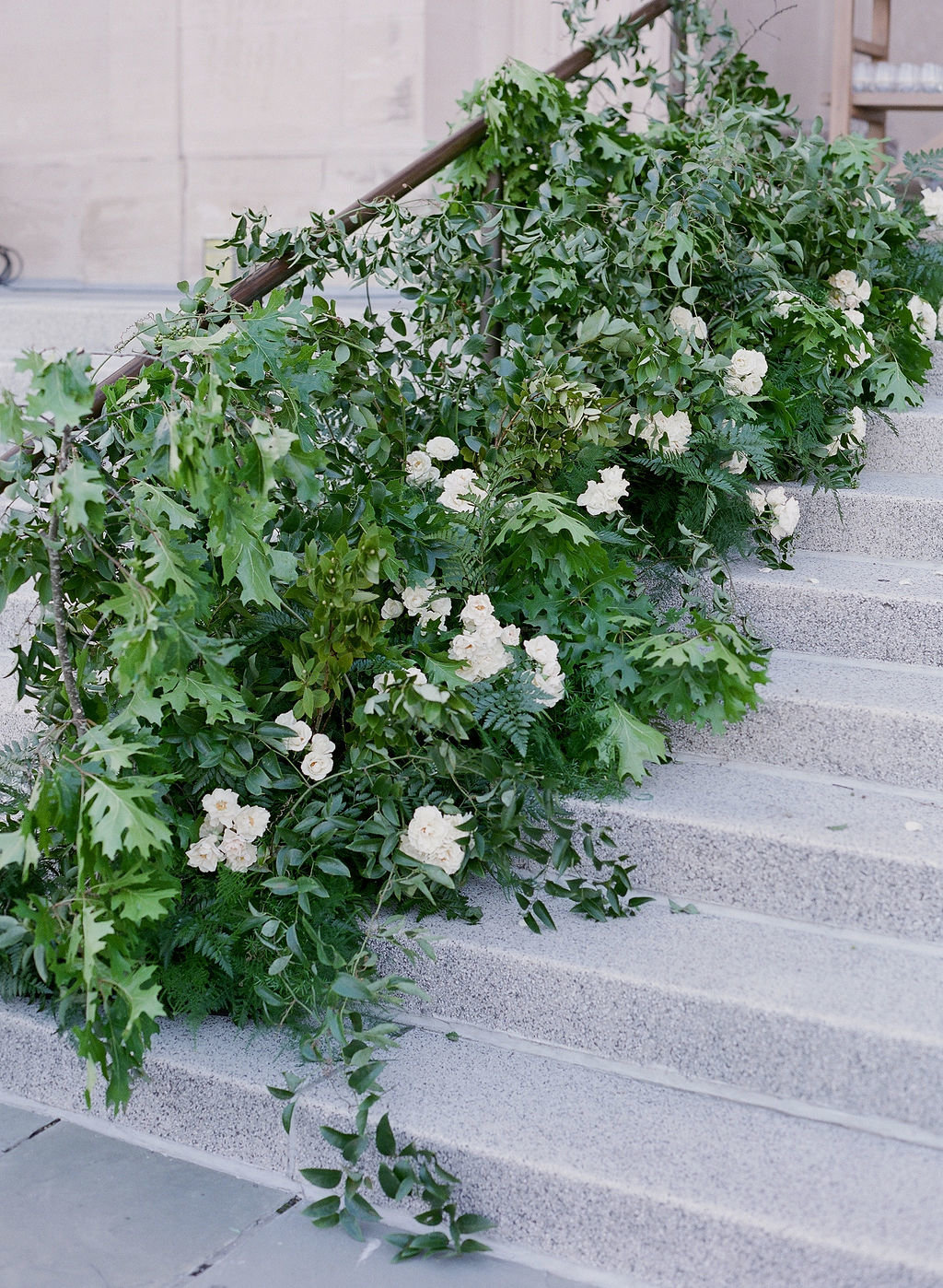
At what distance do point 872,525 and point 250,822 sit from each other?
1.93 meters

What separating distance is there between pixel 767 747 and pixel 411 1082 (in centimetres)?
115

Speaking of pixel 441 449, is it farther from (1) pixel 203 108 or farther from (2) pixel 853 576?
(1) pixel 203 108

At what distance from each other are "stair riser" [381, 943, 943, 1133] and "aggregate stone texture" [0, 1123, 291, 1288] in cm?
53

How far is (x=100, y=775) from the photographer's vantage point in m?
2.20

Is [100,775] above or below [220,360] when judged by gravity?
below

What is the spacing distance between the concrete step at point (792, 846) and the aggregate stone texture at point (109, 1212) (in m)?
1.02

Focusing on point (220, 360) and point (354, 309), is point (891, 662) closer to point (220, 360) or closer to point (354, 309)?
point (220, 360)

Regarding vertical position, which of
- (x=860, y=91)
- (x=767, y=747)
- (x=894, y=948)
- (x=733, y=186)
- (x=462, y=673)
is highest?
(x=860, y=91)

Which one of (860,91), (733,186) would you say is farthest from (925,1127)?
(860,91)

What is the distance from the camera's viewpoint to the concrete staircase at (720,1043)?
204 centimetres

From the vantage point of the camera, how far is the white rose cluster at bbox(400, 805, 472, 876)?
2.49 meters

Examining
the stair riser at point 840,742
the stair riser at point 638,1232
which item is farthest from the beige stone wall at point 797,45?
the stair riser at point 638,1232


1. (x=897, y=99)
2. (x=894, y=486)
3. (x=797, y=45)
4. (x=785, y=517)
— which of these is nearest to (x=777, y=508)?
(x=785, y=517)

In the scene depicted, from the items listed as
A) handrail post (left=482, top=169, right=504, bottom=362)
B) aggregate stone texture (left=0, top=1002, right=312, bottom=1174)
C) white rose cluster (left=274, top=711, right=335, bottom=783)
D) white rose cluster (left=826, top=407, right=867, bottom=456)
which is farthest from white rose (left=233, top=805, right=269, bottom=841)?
white rose cluster (left=826, top=407, right=867, bottom=456)
